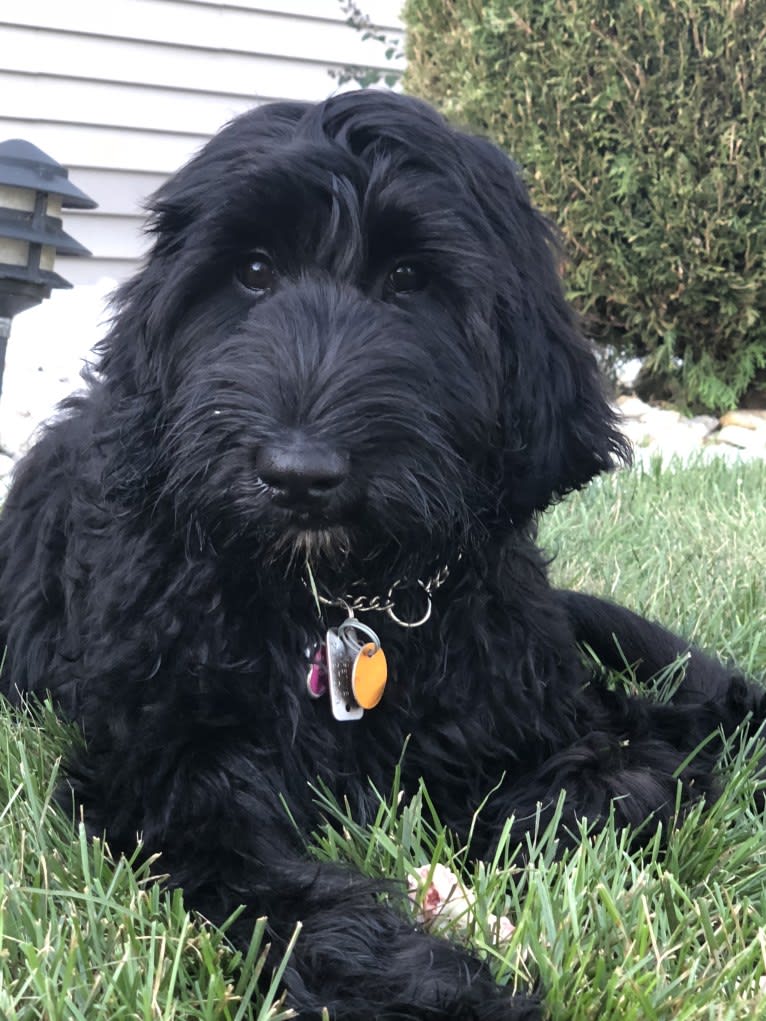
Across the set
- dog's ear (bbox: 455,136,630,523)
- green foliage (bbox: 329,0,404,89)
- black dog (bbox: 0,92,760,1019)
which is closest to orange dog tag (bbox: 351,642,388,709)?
black dog (bbox: 0,92,760,1019)

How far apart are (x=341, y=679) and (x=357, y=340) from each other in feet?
1.96

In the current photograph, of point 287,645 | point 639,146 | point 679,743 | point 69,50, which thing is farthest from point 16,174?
point 69,50

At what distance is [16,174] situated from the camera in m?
3.76

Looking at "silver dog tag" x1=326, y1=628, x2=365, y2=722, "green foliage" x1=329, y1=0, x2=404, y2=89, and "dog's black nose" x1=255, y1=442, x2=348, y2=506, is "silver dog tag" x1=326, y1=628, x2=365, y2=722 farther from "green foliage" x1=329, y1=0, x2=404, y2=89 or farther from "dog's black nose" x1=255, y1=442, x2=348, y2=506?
"green foliage" x1=329, y1=0, x2=404, y2=89

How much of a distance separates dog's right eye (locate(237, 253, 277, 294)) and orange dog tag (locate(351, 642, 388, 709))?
0.67 m

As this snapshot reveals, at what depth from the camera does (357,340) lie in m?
2.19

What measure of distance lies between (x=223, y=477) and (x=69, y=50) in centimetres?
653

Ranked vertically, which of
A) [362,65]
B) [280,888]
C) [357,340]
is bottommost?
[280,888]

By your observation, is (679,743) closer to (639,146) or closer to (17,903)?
(17,903)

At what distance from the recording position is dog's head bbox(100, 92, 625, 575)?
2.05 m

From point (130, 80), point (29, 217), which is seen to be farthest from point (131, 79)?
point (29, 217)

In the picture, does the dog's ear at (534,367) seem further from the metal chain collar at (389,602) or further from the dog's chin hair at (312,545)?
the dog's chin hair at (312,545)

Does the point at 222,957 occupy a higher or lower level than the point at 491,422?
lower

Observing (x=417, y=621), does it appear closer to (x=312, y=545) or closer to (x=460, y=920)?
(x=312, y=545)
